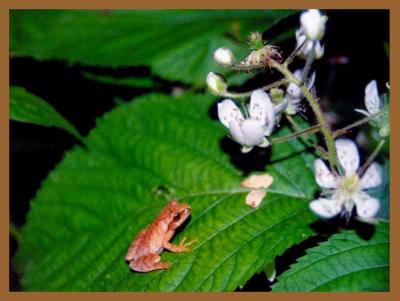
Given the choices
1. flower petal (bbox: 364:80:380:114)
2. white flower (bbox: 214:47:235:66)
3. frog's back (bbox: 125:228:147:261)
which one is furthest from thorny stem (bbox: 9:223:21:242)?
flower petal (bbox: 364:80:380:114)

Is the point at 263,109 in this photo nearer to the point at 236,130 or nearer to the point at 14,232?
the point at 236,130

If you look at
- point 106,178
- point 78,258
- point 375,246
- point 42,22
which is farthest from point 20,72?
point 375,246

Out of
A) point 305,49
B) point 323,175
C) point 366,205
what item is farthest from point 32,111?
point 366,205

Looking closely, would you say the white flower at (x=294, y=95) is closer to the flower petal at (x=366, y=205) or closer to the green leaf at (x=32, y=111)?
the flower petal at (x=366, y=205)

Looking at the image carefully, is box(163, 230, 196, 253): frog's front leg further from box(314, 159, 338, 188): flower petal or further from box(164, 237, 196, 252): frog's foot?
box(314, 159, 338, 188): flower petal

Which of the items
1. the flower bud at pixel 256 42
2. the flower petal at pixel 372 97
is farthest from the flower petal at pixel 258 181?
the flower bud at pixel 256 42
